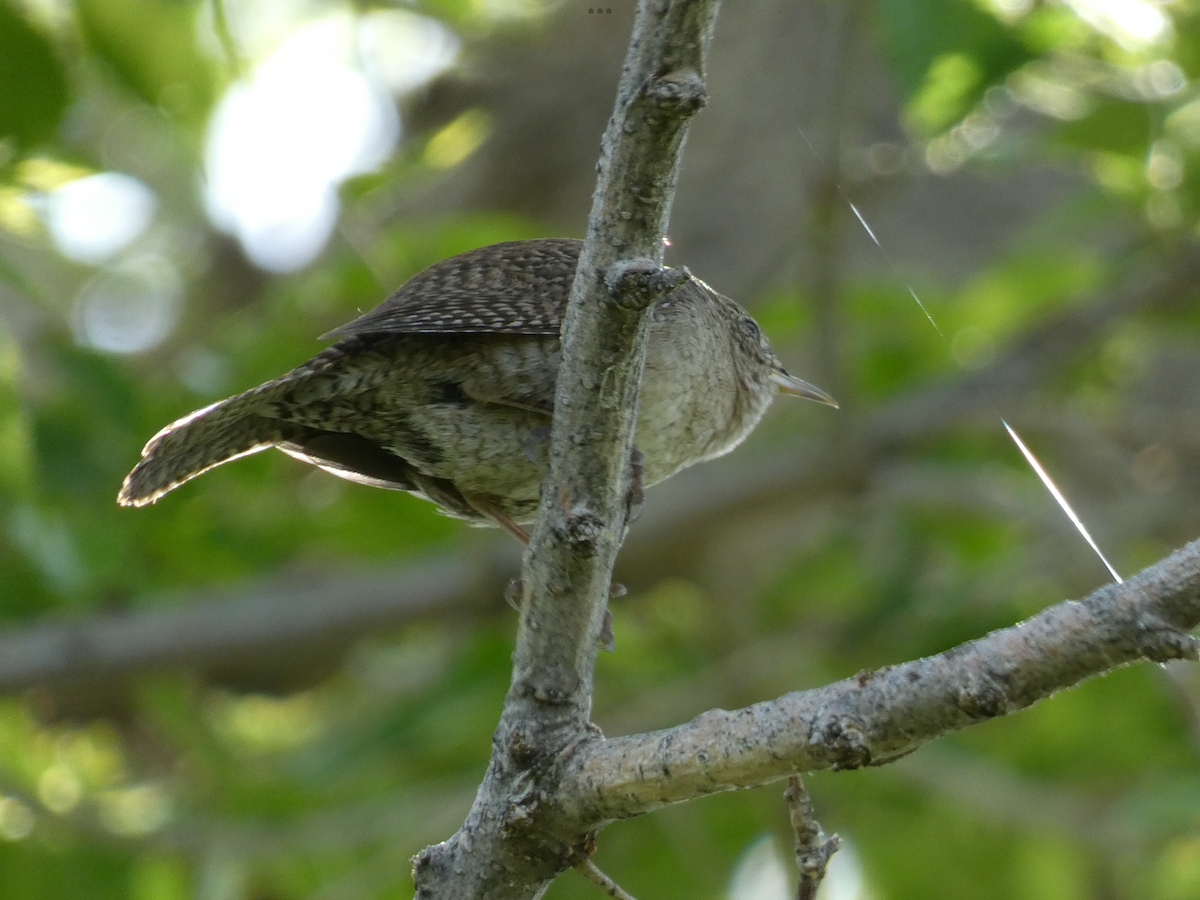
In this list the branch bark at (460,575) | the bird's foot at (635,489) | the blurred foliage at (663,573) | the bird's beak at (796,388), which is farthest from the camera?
the branch bark at (460,575)

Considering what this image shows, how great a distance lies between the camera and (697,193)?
6660mm

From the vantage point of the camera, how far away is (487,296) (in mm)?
3016

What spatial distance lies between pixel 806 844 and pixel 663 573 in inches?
174

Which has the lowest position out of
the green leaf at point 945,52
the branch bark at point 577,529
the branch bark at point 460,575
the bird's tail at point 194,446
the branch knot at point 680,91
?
the branch bark at point 577,529

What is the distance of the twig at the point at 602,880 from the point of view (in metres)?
2.10

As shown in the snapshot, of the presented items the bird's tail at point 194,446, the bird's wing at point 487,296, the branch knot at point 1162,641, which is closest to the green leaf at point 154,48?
the bird's wing at point 487,296

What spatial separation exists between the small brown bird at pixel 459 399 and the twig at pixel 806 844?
1.07 metres

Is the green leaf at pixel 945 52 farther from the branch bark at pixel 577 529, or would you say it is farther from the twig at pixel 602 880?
the twig at pixel 602 880

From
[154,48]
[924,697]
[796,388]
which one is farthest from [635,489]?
[154,48]

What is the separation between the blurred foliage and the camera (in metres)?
3.74

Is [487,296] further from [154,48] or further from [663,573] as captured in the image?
[663,573]

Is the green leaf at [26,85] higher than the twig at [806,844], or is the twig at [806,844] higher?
the green leaf at [26,85]

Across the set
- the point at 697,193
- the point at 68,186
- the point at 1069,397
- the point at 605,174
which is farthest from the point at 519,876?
the point at 1069,397

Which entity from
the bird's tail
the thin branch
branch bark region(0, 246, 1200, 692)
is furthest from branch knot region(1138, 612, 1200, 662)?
branch bark region(0, 246, 1200, 692)
